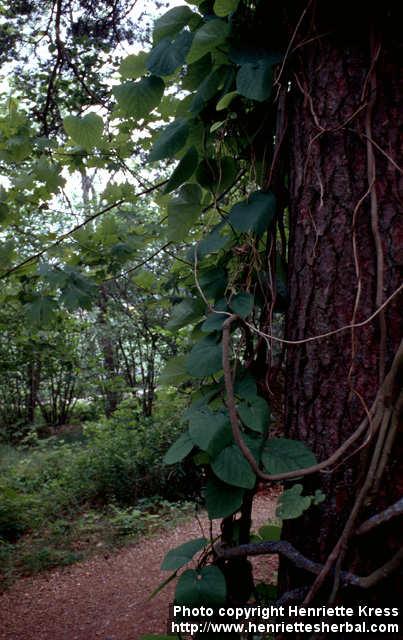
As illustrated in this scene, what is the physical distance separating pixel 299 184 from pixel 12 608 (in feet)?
10.8

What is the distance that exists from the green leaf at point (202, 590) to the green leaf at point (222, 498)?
12 centimetres

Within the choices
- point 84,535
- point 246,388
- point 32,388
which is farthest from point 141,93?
point 32,388

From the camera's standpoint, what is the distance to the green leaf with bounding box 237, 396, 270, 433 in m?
1.00

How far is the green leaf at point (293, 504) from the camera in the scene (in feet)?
3.00

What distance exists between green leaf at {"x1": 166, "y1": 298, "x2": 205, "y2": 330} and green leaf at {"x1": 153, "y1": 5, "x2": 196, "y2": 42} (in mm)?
601

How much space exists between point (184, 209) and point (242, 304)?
0.33 m

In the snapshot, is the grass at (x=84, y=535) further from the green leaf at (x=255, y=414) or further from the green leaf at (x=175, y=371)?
the green leaf at (x=255, y=414)

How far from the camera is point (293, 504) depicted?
93 centimetres

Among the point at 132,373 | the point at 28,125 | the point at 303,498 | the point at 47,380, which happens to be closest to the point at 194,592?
the point at 303,498

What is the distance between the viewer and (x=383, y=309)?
3.07 ft

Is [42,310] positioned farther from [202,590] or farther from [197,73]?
[202,590]

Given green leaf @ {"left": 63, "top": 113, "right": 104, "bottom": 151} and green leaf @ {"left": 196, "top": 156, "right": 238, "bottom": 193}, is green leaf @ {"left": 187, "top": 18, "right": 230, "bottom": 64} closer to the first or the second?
green leaf @ {"left": 196, "top": 156, "right": 238, "bottom": 193}

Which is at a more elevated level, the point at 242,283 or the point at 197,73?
the point at 197,73

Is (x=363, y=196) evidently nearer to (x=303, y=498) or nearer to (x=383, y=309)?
(x=383, y=309)
